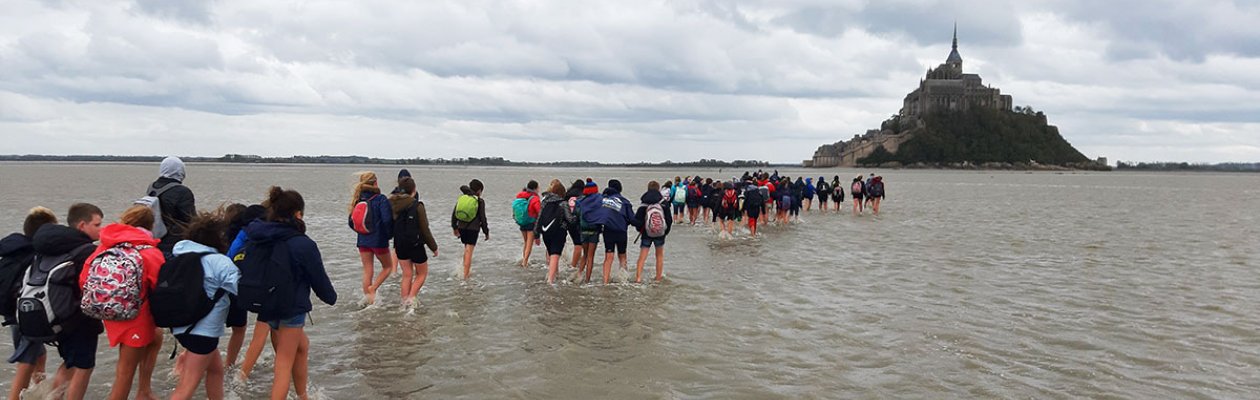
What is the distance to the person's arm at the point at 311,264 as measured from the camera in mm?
5879

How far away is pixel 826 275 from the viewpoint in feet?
45.4

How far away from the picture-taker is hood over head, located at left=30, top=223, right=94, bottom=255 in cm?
534

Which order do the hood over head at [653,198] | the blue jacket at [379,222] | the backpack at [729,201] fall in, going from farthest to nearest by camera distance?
Answer: the backpack at [729,201]
the hood over head at [653,198]
the blue jacket at [379,222]

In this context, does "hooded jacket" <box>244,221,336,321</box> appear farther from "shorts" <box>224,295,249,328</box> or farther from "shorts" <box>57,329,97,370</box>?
"shorts" <box>57,329,97,370</box>

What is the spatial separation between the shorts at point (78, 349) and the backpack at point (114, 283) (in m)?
0.57

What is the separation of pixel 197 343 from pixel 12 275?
144cm

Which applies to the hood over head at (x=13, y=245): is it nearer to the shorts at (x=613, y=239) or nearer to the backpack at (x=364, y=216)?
the backpack at (x=364, y=216)

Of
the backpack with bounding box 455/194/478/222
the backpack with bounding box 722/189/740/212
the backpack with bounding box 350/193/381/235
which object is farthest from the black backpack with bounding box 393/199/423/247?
the backpack with bounding box 722/189/740/212

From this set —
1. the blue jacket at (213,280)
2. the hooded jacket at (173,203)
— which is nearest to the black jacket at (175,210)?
the hooded jacket at (173,203)

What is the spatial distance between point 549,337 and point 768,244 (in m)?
11.0

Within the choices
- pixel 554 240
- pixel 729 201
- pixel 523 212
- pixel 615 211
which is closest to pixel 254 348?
pixel 554 240

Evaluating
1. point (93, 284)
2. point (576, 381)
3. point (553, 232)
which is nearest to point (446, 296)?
point (553, 232)

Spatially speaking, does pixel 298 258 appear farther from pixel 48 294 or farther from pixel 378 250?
pixel 378 250

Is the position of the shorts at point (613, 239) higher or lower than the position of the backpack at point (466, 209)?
lower
